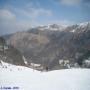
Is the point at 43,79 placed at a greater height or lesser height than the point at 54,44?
lesser

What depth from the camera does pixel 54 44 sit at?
226 cm

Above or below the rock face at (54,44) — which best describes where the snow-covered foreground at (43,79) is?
below

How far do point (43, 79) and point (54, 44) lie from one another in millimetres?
324

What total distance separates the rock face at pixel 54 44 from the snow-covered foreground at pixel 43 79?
72mm

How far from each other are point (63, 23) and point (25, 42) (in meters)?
0.38

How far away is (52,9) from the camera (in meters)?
2.22

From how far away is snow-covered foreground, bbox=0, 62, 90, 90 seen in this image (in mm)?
2160

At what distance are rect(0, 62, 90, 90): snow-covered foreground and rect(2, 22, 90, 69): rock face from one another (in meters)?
0.07

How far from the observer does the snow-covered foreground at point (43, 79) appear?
2.16m

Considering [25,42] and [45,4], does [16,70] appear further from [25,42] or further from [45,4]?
[45,4]

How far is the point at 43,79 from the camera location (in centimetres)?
219

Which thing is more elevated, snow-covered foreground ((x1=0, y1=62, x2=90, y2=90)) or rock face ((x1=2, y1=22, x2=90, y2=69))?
rock face ((x1=2, y1=22, x2=90, y2=69))

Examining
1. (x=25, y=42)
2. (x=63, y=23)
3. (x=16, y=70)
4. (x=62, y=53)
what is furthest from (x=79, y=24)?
(x=16, y=70)

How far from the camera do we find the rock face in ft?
7.23
